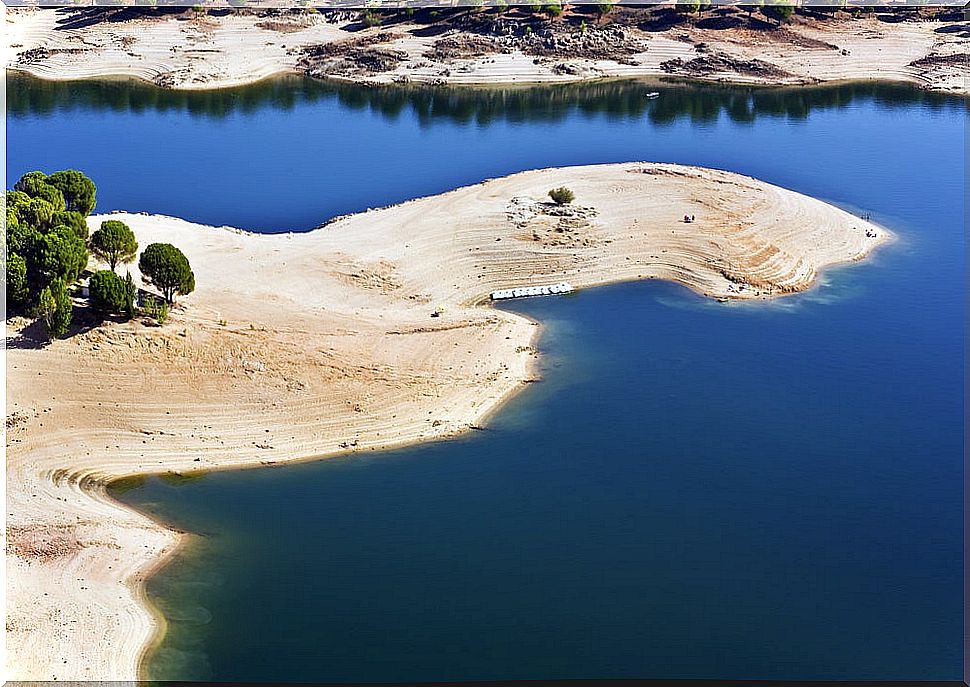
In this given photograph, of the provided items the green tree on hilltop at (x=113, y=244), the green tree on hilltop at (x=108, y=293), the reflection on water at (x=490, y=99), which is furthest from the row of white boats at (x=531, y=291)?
the reflection on water at (x=490, y=99)

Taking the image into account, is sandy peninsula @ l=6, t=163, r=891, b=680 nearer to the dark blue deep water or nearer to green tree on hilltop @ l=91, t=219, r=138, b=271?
the dark blue deep water

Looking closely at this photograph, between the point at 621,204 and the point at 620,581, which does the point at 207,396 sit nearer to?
the point at 620,581

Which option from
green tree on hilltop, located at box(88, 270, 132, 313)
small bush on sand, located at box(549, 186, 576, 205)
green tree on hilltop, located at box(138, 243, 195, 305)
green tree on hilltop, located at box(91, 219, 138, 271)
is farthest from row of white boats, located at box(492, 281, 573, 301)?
green tree on hilltop, located at box(88, 270, 132, 313)

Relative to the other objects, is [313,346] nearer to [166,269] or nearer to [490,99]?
[166,269]

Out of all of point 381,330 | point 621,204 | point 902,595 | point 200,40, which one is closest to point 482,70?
point 200,40

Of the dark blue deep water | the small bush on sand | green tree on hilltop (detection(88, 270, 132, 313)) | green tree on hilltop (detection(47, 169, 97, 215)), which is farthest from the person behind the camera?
the small bush on sand

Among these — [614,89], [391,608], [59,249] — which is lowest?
[391,608]

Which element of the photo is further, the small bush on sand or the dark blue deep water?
the small bush on sand
